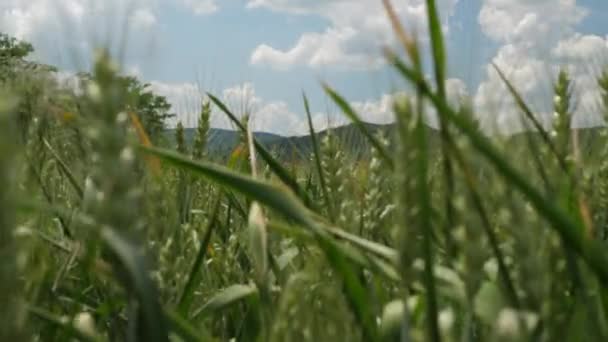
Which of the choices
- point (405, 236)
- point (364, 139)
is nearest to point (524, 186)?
point (405, 236)

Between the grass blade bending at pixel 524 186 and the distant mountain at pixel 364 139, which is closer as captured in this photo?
the grass blade bending at pixel 524 186

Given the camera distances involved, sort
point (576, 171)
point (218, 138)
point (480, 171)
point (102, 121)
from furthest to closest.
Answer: point (218, 138), point (576, 171), point (480, 171), point (102, 121)

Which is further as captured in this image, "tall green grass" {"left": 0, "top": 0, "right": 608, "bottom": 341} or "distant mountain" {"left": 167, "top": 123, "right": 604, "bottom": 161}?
"distant mountain" {"left": 167, "top": 123, "right": 604, "bottom": 161}

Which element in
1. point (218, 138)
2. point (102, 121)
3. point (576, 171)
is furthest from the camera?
point (218, 138)

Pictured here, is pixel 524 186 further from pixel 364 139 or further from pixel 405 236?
pixel 364 139

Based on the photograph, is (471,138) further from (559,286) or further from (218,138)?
(218,138)

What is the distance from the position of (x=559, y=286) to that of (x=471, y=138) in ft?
0.53

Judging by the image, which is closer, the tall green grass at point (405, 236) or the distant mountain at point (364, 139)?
the tall green grass at point (405, 236)

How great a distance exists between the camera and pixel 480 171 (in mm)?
687

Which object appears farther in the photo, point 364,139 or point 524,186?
point 364,139

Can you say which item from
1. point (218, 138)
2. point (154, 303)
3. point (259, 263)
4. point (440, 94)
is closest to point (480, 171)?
point (440, 94)

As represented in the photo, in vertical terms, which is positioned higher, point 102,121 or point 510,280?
A: point 102,121

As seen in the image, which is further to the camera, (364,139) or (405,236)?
(364,139)

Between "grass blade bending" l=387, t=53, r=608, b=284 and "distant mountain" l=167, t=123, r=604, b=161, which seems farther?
"distant mountain" l=167, t=123, r=604, b=161
